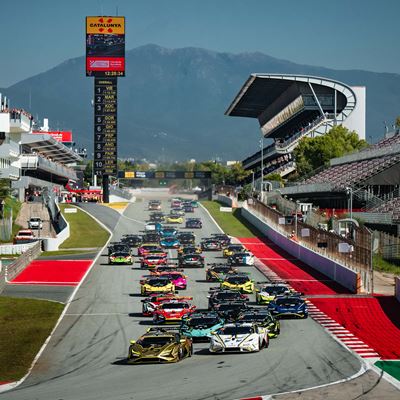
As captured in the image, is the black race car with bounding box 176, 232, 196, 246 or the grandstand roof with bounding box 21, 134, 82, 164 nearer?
the black race car with bounding box 176, 232, 196, 246

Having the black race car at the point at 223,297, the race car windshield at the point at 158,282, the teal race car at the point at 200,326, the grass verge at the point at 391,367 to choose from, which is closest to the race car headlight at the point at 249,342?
the teal race car at the point at 200,326

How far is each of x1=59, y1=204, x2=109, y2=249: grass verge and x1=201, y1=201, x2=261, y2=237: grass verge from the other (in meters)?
14.1

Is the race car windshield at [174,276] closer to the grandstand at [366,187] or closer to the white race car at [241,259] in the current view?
the white race car at [241,259]

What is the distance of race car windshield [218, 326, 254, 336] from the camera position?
125ft

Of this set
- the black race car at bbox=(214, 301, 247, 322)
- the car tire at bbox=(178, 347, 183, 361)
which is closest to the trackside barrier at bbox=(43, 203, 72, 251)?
the black race car at bbox=(214, 301, 247, 322)

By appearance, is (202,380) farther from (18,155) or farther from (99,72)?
(99,72)

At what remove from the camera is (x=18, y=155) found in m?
133

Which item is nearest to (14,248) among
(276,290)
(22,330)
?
(276,290)

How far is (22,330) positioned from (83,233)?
6273 centimetres

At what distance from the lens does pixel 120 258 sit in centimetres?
7731

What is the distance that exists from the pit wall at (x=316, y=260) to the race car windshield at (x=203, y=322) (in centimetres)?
1914

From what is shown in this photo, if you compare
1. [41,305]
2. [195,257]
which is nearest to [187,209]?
[195,257]

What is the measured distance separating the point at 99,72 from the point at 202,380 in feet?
373

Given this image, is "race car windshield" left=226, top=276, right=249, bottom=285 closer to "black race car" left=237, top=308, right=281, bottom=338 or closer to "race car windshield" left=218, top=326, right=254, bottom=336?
"black race car" left=237, top=308, right=281, bottom=338
